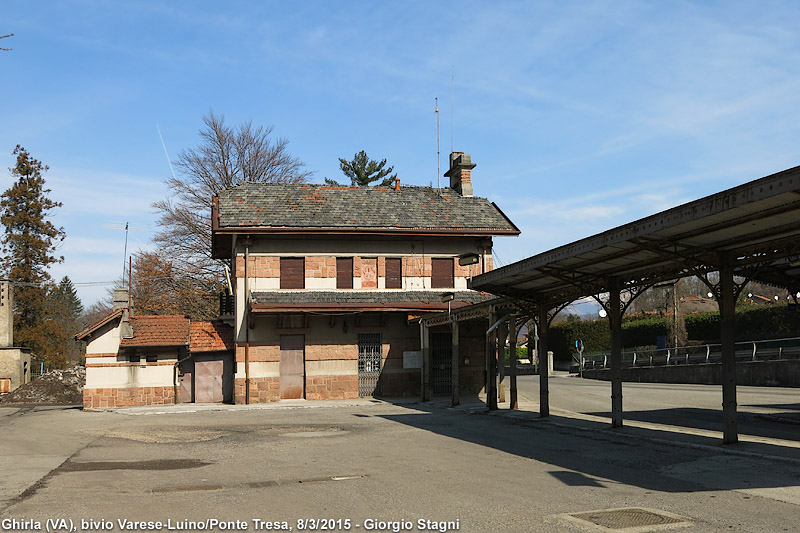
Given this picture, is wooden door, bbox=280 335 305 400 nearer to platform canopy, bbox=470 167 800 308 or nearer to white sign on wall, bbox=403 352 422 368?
white sign on wall, bbox=403 352 422 368

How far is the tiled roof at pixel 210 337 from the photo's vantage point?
1194 inches

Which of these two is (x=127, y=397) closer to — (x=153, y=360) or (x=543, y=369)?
(x=153, y=360)

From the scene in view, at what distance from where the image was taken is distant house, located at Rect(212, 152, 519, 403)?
2953 cm

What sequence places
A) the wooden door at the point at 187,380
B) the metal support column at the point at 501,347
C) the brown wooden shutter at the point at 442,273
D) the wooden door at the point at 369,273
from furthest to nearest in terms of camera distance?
the brown wooden shutter at the point at 442,273 < the wooden door at the point at 369,273 < the wooden door at the point at 187,380 < the metal support column at the point at 501,347

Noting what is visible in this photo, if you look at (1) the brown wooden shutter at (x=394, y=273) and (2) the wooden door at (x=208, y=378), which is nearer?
(2) the wooden door at (x=208, y=378)

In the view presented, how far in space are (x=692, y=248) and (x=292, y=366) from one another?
758 inches

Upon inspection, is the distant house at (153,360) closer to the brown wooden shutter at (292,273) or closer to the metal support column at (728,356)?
the brown wooden shutter at (292,273)

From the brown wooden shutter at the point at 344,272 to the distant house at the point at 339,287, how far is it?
0.14 ft

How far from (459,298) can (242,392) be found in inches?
374

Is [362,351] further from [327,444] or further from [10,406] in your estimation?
[10,406]

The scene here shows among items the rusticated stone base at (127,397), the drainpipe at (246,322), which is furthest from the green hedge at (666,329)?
the rusticated stone base at (127,397)

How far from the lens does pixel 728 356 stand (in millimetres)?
13633

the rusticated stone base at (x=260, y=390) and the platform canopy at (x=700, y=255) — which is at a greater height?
the platform canopy at (x=700, y=255)

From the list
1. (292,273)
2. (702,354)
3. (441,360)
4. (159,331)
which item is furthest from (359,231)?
(702,354)
